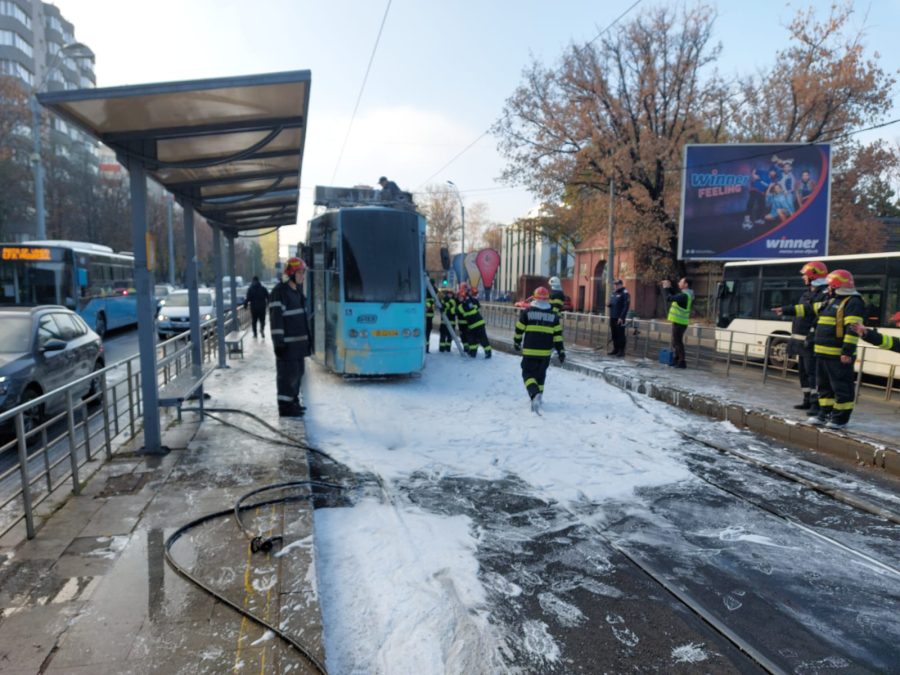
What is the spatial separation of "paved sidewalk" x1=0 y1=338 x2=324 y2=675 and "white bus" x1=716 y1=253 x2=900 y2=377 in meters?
9.96

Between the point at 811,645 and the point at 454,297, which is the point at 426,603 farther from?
the point at 454,297

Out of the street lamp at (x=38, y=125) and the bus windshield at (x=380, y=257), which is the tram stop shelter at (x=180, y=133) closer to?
the bus windshield at (x=380, y=257)

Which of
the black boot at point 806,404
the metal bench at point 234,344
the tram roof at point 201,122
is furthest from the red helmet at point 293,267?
the black boot at point 806,404

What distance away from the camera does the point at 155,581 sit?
357cm

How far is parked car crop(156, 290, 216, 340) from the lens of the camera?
733 inches

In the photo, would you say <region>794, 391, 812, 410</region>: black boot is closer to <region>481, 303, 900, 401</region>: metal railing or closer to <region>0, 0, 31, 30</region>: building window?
<region>481, 303, 900, 401</region>: metal railing

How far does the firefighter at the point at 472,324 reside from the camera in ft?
48.2

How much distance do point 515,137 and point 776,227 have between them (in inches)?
517

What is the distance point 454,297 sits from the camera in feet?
52.7

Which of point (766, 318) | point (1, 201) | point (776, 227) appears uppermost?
point (1, 201)

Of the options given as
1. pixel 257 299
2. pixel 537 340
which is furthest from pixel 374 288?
pixel 257 299

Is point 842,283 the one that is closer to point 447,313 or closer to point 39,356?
point 447,313

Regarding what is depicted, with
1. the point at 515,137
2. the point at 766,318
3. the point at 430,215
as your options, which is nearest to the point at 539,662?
the point at 766,318

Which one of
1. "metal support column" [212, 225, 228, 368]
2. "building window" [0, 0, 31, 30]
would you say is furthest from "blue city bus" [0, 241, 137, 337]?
"building window" [0, 0, 31, 30]
